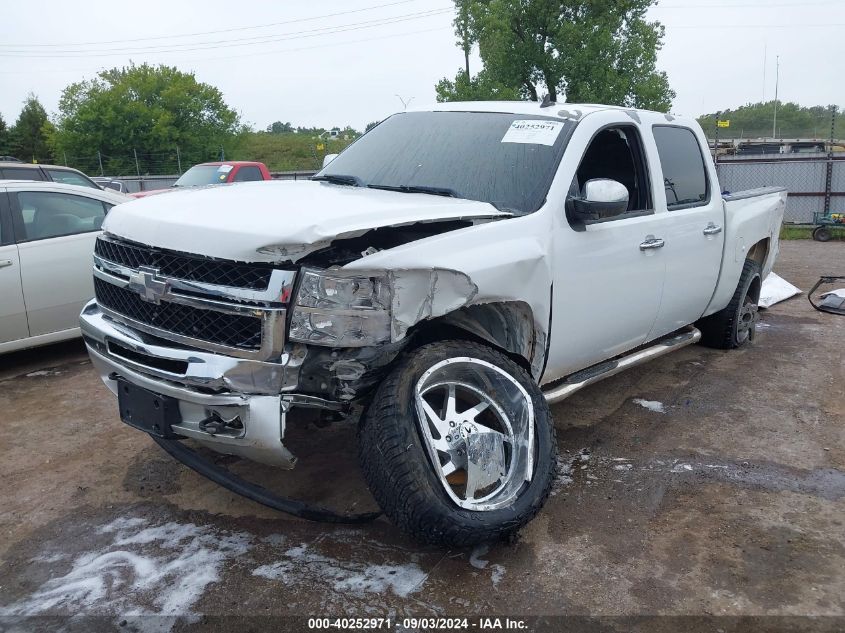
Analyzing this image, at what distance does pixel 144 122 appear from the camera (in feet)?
150

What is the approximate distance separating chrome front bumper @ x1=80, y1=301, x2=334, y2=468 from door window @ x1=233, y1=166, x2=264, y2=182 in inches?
478

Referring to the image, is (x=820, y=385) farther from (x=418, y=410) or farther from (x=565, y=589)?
(x=418, y=410)

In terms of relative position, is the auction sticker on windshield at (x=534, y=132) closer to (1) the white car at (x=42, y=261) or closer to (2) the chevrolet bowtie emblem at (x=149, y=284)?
(2) the chevrolet bowtie emblem at (x=149, y=284)

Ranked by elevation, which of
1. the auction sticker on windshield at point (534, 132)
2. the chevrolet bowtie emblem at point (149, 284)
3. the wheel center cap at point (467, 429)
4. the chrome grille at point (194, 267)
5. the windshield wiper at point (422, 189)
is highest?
the auction sticker on windshield at point (534, 132)

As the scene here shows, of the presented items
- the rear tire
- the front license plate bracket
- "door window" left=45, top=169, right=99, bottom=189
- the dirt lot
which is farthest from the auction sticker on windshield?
"door window" left=45, top=169, right=99, bottom=189

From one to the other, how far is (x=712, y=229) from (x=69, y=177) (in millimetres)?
10724

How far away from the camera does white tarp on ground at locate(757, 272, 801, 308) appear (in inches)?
326

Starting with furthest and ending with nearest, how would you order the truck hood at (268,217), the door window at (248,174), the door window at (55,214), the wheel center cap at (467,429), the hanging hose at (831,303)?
1. the door window at (248,174)
2. the hanging hose at (831,303)
3. the door window at (55,214)
4. the wheel center cap at (467,429)
5. the truck hood at (268,217)

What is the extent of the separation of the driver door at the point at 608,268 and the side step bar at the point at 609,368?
0.06 meters

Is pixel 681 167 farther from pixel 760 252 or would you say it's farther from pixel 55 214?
pixel 55 214

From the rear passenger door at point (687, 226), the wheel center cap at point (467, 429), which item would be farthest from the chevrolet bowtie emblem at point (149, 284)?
the rear passenger door at point (687, 226)

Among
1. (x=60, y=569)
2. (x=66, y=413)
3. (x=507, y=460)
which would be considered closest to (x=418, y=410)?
(x=507, y=460)

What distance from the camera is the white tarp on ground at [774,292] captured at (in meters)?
8.29

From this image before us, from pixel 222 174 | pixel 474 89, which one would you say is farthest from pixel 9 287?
pixel 474 89
